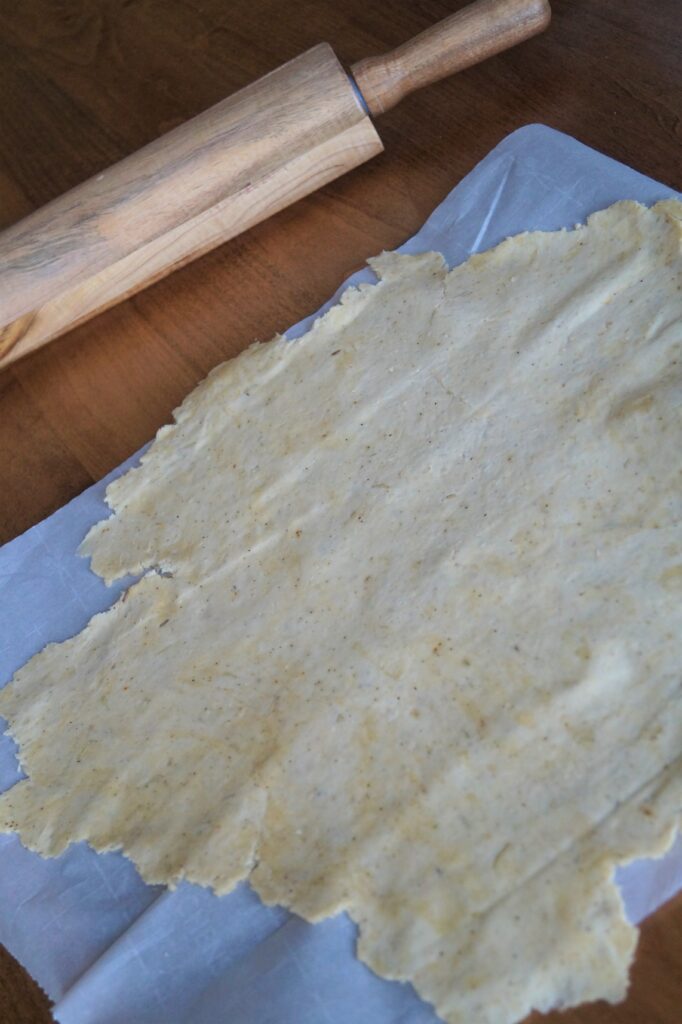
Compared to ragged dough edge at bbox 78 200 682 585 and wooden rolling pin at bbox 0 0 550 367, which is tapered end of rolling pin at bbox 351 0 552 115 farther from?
ragged dough edge at bbox 78 200 682 585

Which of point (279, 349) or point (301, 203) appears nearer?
point (279, 349)

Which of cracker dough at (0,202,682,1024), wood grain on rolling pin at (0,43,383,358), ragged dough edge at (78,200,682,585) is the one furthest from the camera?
wood grain on rolling pin at (0,43,383,358)

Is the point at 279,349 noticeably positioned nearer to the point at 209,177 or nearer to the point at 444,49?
the point at 209,177

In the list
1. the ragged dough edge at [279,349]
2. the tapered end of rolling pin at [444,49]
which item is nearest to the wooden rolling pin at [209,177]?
the tapered end of rolling pin at [444,49]

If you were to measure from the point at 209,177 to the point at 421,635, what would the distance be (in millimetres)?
674

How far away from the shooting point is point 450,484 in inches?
44.0

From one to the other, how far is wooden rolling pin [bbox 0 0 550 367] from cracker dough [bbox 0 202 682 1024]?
0.67ft

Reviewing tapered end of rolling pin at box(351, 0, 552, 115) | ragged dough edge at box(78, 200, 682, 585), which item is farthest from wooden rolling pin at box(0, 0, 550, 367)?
ragged dough edge at box(78, 200, 682, 585)

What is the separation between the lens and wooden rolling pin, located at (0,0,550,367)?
52.5 inches

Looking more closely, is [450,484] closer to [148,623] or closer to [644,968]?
[148,623]

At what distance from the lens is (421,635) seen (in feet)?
3.37

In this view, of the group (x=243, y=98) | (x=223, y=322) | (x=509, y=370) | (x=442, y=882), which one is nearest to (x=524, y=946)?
(x=442, y=882)

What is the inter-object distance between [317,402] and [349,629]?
30 cm

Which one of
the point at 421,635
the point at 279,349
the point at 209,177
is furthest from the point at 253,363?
the point at 421,635
